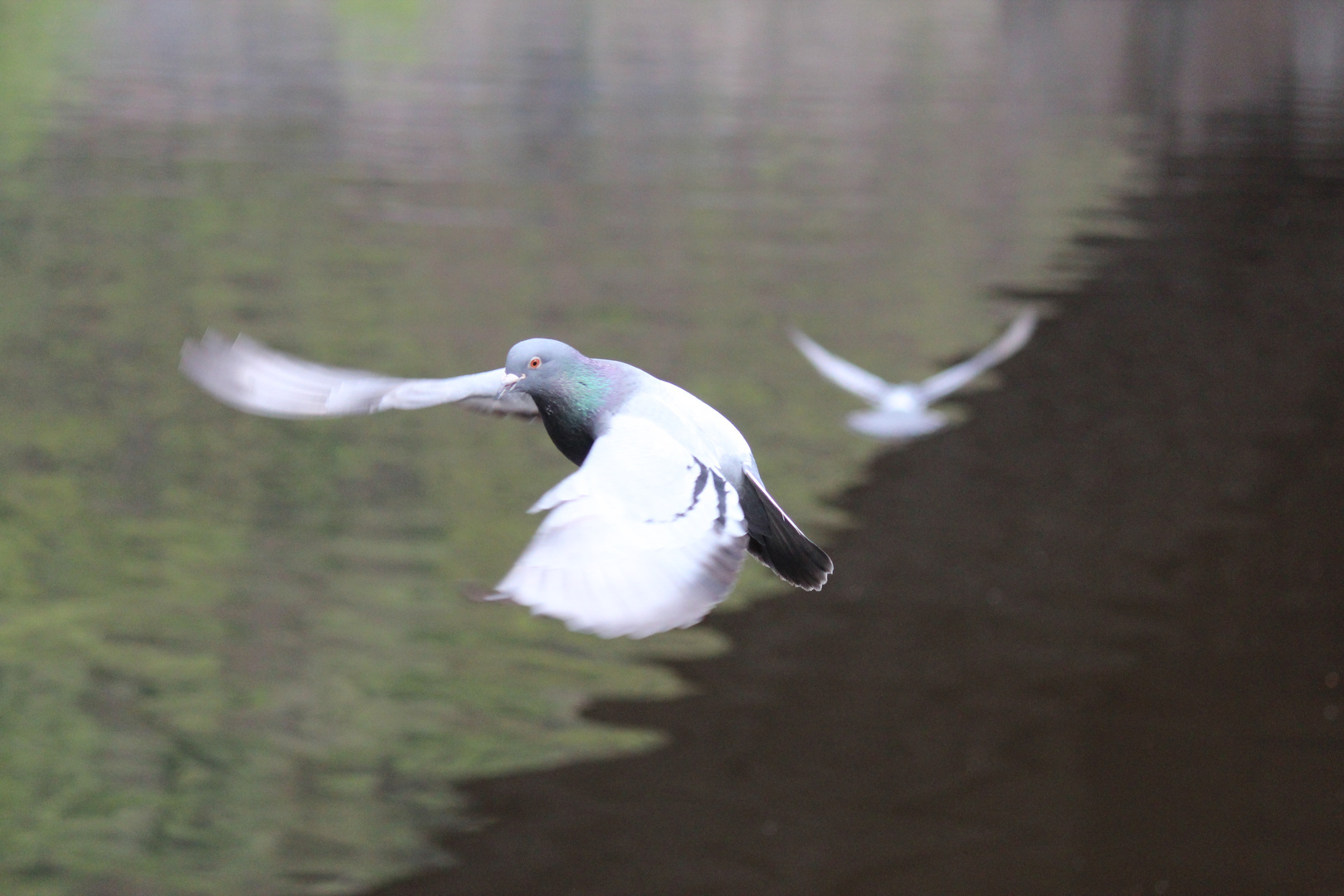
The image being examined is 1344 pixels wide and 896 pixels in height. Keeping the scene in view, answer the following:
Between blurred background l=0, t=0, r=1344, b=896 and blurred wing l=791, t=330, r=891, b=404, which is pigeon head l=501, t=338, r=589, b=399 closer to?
blurred background l=0, t=0, r=1344, b=896

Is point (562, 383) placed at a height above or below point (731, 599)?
above

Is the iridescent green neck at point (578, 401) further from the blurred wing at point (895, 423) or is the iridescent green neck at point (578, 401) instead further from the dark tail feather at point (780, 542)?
the blurred wing at point (895, 423)

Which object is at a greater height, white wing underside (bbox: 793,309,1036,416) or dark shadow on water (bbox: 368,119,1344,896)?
white wing underside (bbox: 793,309,1036,416)

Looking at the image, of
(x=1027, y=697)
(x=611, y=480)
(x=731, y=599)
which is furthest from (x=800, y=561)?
(x=731, y=599)

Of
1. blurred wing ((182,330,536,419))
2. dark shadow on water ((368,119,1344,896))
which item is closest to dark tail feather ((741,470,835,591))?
blurred wing ((182,330,536,419))

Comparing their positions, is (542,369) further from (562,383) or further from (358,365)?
(358,365)

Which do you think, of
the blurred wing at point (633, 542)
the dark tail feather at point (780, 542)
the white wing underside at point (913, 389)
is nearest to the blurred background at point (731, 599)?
the blurred wing at point (633, 542)

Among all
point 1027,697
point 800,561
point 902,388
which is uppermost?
point 800,561

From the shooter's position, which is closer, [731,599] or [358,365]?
[731,599]

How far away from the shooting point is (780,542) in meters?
3.89

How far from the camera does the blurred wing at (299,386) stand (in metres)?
3.60

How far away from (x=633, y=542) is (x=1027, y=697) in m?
15.5

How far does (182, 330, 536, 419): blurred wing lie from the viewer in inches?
142

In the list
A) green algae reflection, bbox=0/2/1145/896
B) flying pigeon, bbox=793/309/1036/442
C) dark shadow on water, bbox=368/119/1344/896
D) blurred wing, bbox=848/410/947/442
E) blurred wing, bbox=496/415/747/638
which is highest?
blurred wing, bbox=496/415/747/638
